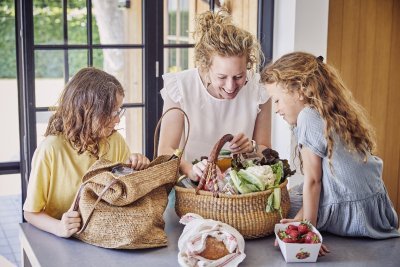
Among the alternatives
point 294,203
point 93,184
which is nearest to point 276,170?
point 294,203

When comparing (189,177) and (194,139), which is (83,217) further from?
(194,139)

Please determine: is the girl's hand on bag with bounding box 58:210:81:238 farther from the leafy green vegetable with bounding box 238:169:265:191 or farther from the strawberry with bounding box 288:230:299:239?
the strawberry with bounding box 288:230:299:239

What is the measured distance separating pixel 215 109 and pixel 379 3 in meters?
2.08

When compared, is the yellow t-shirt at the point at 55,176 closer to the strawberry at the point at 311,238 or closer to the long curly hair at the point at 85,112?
the long curly hair at the point at 85,112

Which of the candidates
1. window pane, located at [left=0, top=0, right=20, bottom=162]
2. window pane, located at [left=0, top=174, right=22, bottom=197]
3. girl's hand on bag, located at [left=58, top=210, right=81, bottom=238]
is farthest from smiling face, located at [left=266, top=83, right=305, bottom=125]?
window pane, located at [left=0, top=174, right=22, bottom=197]

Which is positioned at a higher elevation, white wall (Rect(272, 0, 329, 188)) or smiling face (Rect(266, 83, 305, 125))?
white wall (Rect(272, 0, 329, 188))

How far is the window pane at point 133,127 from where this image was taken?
3866 mm

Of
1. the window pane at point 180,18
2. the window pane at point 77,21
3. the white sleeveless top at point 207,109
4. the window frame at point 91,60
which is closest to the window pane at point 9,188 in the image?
the window frame at point 91,60

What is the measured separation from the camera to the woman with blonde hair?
248 cm

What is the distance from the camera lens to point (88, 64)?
3.71 m

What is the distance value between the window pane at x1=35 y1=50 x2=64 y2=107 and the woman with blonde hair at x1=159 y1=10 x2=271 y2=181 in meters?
1.07

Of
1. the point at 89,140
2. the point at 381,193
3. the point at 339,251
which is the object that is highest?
the point at 89,140

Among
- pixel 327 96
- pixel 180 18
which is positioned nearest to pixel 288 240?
pixel 327 96

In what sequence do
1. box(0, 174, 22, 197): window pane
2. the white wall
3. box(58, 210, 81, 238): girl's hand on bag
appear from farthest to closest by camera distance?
box(0, 174, 22, 197): window pane → the white wall → box(58, 210, 81, 238): girl's hand on bag
